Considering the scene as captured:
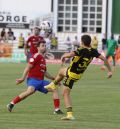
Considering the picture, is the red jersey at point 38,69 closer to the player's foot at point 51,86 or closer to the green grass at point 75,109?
the player's foot at point 51,86

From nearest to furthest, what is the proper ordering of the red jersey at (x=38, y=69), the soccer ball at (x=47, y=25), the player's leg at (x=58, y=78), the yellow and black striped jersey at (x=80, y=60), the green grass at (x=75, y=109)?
the green grass at (x=75, y=109), the yellow and black striped jersey at (x=80, y=60), the player's leg at (x=58, y=78), the red jersey at (x=38, y=69), the soccer ball at (x=47, y=25)

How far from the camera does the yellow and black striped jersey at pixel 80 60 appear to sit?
43.7ft

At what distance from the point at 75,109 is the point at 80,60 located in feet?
7.44

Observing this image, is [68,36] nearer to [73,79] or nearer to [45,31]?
[45,31]

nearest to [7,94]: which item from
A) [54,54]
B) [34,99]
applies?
[34,99]

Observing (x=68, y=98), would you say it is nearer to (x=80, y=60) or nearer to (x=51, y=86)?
(x=80, y=60)

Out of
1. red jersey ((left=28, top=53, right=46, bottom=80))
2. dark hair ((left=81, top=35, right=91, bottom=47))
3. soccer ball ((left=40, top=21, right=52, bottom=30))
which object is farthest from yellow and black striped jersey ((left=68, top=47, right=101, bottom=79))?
soccer ball ((left=40, top=21, right=52, bottom=30))

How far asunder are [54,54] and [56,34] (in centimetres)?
906

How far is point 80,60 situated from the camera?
13.5m

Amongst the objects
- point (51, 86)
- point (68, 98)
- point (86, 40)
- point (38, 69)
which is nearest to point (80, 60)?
point (86, 40)

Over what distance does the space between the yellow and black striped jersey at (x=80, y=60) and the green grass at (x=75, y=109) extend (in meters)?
0.88

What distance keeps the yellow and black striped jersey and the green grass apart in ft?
2.88

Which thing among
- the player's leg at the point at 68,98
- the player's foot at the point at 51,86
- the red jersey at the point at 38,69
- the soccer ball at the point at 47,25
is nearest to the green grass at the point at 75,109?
the player's leg at the point at 68,98

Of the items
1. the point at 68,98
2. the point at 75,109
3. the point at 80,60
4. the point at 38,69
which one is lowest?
the point at 75,109
